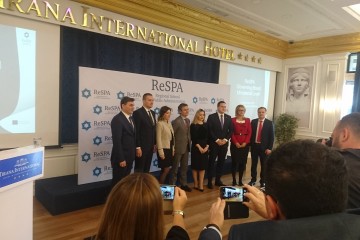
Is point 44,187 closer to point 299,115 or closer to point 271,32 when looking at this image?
point 271,32

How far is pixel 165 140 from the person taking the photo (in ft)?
12.8

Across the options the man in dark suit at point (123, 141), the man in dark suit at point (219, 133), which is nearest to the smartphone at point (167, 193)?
the man in dark suit at point (123, 141)

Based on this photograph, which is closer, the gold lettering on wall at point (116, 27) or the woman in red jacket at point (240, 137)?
the gold lettering on wall at point (116, 27)

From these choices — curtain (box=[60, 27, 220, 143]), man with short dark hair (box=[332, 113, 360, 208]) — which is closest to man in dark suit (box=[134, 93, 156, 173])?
curtain (box=[60, 27, 220, 143])

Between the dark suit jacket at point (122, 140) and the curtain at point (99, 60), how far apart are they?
38.8 inches

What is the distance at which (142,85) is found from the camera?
4.18m

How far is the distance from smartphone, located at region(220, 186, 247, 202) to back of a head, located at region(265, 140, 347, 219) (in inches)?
18.7

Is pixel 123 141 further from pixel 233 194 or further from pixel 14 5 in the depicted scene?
pixel 233 194

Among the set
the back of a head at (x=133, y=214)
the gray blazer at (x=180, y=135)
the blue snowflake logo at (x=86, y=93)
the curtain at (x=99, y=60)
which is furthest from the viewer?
the gray blazer at (x=180, y=135)

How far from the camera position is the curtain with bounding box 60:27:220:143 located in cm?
382

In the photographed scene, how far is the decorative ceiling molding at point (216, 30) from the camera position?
14.3ft

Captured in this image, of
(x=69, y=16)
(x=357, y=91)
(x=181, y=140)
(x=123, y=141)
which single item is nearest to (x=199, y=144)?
(x=181, y=140)

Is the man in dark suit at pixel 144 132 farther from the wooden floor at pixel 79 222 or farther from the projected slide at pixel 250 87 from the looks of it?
the projected slide at pixel 250 87

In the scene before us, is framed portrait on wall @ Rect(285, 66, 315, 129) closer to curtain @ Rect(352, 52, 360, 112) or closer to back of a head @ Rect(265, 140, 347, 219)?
curtain @ Rect(352, 52, 360, 112)
